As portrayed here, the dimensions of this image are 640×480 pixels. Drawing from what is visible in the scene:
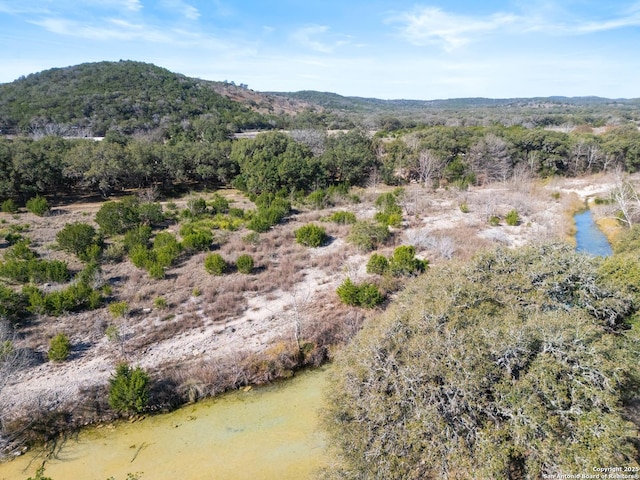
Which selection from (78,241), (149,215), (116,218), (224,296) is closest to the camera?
(224,296)

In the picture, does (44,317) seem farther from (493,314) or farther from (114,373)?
(493,314)

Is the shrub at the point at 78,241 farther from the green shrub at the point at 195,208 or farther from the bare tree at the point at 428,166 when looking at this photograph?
the bare tree at the point at 428,166

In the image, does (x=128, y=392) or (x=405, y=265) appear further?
(x=405, y=265)

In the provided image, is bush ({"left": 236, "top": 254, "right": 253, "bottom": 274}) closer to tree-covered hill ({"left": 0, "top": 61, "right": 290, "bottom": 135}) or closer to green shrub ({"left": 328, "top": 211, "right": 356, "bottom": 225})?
green shrub ({"left": 328, "top": 211, "right": 356, "bottom": 225})

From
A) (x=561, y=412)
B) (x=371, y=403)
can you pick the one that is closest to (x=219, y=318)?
(x=371, y=403)

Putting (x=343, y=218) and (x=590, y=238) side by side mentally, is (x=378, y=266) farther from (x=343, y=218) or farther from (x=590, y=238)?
(x=590, y=238)

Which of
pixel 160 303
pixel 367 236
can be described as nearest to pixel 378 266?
pixel 367 236

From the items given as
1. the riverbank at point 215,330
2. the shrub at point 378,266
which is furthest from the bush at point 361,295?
the shrub at point 378,266
